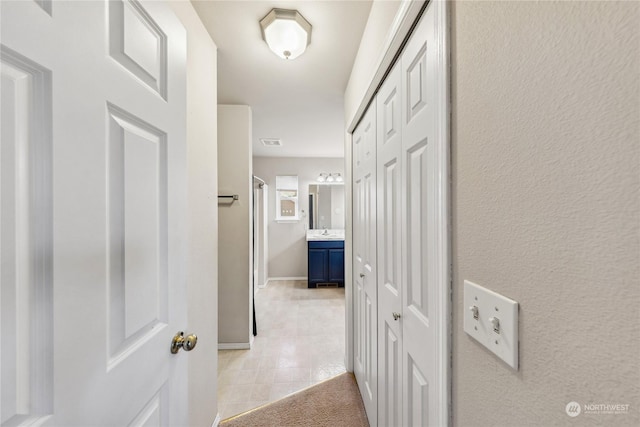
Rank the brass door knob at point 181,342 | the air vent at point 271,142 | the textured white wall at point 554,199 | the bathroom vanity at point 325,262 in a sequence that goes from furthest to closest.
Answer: the bathroom vanity at point 325,262 → the air vent at point 271,142 → the brass door knob at point 181,342 → the textured white wall at point 554,199

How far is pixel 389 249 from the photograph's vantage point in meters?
1.19

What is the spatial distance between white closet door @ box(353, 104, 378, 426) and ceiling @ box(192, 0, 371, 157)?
19.6 inches

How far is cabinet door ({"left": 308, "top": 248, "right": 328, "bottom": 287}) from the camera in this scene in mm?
4609

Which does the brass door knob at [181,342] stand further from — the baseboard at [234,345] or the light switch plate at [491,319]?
the baseboard at [234,345]

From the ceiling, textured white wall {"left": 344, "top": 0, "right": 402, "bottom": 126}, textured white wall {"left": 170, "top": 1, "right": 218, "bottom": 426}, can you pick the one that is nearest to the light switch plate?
textured white wall {"left": 344, "top": 0, "right": 402, "bottom": 126}

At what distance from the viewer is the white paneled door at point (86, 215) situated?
40 centimetres

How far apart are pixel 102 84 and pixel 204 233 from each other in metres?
1.05

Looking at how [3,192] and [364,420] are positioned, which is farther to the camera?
[364,420]

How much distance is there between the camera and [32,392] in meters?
0.41

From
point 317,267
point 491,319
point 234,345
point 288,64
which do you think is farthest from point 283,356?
point 288,64

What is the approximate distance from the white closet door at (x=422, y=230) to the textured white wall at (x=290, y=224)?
4188 mm

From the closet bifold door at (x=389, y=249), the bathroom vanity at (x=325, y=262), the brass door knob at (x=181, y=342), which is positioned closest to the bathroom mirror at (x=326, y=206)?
the bathroom vanity at (x=325, y=262)

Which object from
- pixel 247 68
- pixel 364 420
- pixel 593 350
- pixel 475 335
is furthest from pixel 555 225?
pixel 247 68

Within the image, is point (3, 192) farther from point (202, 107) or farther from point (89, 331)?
point (202, 107)
